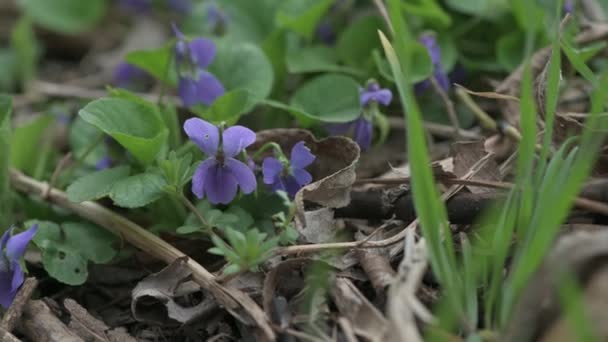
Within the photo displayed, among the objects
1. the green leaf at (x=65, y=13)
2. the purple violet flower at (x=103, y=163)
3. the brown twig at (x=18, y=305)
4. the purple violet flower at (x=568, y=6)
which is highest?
the purple violet flower at (x=568, y=6)

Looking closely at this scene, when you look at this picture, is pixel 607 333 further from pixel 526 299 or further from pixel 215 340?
pixel 215 340

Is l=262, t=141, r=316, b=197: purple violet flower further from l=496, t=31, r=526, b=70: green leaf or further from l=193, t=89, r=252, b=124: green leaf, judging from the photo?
l=496, t=31, r=526, b=70: green leaf

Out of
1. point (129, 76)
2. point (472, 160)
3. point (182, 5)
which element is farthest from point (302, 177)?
point (182, 5)

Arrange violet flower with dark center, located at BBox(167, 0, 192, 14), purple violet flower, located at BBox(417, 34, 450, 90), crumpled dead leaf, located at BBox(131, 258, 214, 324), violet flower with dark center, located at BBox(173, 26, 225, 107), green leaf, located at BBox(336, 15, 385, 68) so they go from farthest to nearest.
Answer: violet flower with dark center, located at BBox(167, 0, 192, 14)
green leaf, located at BBox(336, 15, 385, 68)
purple violet flower, located at BBox(417, 34, 450, 90)
violet flower with dark center, located at BBox(173, 26, 225, 107)
crumpled dead leaf, located at BBox(131, 258, 214, 324)

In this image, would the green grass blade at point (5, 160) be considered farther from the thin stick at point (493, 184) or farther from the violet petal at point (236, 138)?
the thin stick at point (493, 184)

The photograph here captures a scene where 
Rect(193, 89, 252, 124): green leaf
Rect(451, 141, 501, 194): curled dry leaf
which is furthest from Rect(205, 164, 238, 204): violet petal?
Rect(451, 141, 501, 194): curled dry leaf

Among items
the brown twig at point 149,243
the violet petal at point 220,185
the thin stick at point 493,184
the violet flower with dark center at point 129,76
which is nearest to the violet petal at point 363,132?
the thin stick at point 493,184
